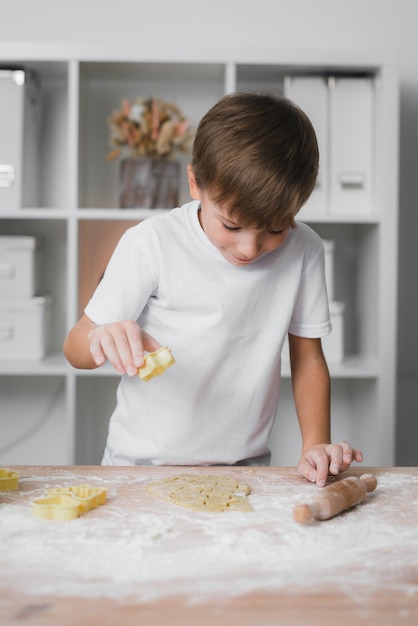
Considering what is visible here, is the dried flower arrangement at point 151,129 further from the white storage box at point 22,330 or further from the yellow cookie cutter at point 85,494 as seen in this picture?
the yellow cookie cutter at point 85,494

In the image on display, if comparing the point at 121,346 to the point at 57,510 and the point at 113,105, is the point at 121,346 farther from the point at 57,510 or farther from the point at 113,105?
the point at 113,105

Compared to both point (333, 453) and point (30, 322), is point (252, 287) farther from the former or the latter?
point (30, 322)

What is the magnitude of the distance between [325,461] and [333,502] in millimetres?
185

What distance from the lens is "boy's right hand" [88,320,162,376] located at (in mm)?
901

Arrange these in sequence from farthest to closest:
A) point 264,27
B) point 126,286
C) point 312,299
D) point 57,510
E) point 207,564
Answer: point 264,27 < point 312,299 < point 126,286 < point 57,510 < point 207,564

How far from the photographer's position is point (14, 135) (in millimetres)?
2033

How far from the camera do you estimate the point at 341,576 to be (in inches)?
25.8

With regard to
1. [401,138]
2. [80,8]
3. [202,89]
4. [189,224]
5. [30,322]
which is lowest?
[30,322]

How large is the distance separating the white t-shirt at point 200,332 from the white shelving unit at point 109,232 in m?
0.80

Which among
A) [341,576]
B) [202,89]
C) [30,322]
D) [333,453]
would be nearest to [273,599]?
[341,576]

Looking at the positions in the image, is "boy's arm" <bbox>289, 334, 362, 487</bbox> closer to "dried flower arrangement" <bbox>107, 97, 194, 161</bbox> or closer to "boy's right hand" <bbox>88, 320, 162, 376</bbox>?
"boy's right hand" <bbox>88, 320, 162, 376</bbox>

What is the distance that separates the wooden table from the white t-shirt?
298 millimetres

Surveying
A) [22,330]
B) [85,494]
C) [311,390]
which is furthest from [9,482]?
[22,330]

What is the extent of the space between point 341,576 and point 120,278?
2.15 ft
